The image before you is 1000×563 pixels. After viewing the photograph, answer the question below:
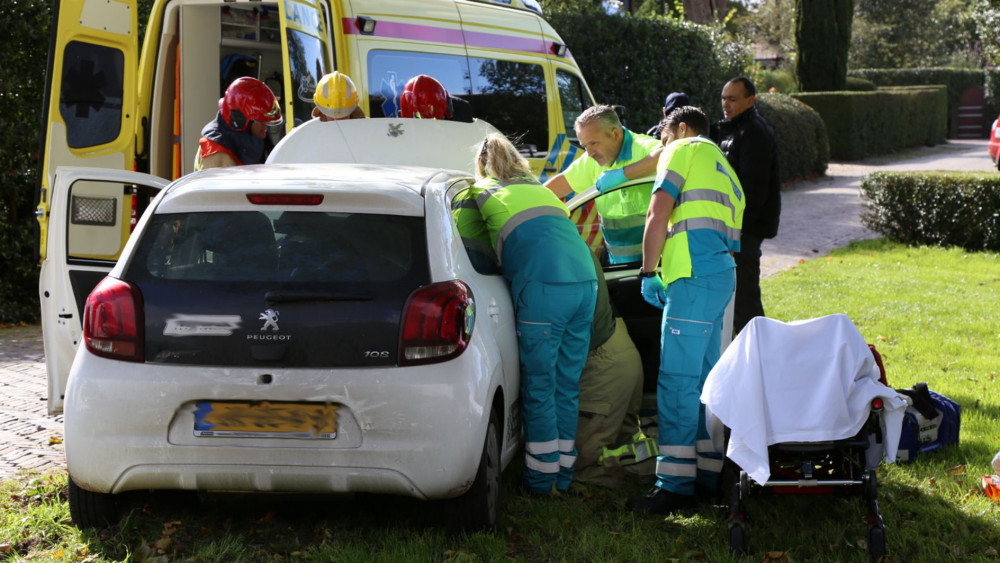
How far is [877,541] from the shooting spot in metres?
4.24

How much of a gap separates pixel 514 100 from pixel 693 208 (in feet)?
17.4

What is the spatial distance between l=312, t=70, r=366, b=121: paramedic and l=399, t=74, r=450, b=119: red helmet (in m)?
0.61

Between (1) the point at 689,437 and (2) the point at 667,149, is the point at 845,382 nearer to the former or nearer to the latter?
(1) the point at 689,437

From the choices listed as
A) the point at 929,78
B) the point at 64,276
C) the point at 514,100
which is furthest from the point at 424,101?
the point at 929,78

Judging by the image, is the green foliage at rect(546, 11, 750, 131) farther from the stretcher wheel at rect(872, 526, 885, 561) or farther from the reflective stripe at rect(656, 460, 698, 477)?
the stretcher wheel at rect(872, 526, 885, 561)

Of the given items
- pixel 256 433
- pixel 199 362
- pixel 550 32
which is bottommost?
pixel 256 433

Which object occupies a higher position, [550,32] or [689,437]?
[550,32]

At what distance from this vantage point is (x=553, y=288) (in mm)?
5039

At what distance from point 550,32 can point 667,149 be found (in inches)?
237

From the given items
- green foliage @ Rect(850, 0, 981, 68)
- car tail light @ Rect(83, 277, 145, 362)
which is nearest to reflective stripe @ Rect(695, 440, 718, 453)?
car tail light @ Rect(83, 277, 145, 362)

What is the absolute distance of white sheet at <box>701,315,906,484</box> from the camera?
4262 millimetres

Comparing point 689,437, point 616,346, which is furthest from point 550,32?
point 689,437

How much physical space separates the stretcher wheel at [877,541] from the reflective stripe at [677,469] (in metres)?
0.95

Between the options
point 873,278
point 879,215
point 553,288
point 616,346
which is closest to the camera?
point 553,288
